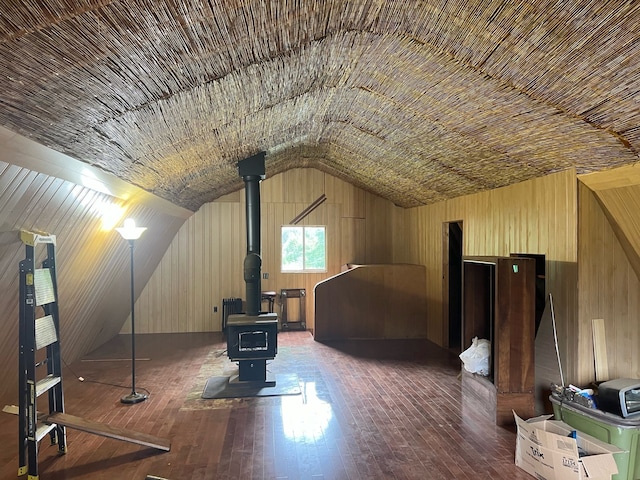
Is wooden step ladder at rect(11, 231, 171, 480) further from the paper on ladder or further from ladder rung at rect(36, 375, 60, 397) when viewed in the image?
the paper on ladder

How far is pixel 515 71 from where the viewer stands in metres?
2.92

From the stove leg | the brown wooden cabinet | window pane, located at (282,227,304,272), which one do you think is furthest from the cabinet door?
window pane, located at (282,227,304,272)

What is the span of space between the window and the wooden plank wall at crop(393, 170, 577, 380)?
226 cm

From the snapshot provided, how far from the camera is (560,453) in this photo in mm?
3043

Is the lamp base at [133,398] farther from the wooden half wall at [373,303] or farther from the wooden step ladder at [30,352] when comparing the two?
the wooden half wall at [373,303]

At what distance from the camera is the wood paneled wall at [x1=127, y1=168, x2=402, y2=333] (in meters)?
8.38

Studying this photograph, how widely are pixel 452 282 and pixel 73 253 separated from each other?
5334 millimetres

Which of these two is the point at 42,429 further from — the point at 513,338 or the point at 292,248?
the point at 292,248

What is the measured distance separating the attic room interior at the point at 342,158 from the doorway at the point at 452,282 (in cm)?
7

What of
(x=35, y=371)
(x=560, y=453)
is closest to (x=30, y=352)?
(x=35, y=371)

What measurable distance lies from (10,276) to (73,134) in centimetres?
139

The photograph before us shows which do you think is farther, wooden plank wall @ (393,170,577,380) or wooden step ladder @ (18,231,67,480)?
wooden plank wall @ (393,170,577,380)

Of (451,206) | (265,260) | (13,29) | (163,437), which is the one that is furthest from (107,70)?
(265,260)

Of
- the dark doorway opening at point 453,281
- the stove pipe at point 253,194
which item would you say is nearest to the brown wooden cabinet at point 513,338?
the stove pipe at point 253,194
